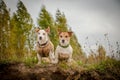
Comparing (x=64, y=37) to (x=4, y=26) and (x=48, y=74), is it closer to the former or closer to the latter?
(x=48, y=74)

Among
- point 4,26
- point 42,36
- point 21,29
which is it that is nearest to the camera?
point 42,36

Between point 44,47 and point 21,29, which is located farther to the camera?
point 21,29

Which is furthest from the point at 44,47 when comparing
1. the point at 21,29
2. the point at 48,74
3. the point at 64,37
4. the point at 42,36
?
the point at 21,29

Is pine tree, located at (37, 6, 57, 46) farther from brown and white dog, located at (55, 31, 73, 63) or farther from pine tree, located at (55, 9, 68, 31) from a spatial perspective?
brown and white dog, located at (55, 31, 73, 63)

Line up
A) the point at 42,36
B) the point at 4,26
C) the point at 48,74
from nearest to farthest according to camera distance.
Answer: the point at 48,74 < the point at 42,36 < the point at 4,26

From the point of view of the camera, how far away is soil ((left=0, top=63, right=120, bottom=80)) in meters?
4.20

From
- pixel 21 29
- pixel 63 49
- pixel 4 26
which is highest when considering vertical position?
pixel 4 26

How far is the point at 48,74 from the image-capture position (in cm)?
420

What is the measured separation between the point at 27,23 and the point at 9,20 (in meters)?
0.75

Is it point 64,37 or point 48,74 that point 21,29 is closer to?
point 64,37

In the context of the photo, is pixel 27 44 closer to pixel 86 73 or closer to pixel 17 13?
pixel 17 13

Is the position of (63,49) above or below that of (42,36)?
below

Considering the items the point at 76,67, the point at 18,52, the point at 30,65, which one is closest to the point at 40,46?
the point at 30,65

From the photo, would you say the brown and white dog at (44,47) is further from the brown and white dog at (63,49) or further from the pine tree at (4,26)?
the pine tree at (4,26)
